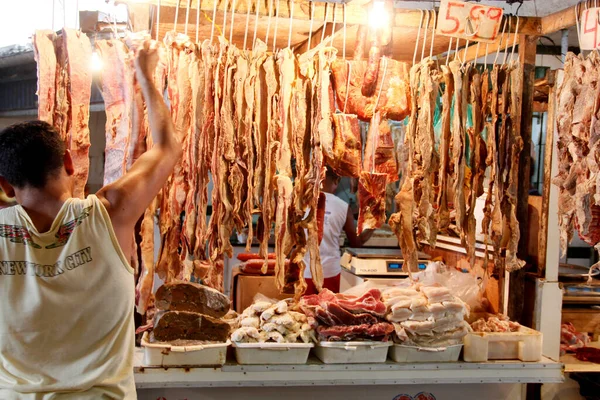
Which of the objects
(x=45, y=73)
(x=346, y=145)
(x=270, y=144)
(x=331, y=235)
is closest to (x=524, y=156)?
(x=346, y=145)

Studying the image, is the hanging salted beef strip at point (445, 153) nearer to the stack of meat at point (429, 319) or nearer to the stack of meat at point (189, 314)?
the stack of meat at point (429, 319)

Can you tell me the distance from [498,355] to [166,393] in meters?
2.05

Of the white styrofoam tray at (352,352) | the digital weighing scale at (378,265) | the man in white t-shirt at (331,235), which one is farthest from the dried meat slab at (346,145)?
the digital weighing scale at (378,265)

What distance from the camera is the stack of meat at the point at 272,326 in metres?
3.49

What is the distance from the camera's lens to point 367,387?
3.76 m

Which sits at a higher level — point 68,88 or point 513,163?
point 68,88

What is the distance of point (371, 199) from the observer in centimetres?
389

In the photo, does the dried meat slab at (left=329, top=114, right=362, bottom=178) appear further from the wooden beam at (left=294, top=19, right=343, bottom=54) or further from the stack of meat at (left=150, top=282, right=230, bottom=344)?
the stack of meat at (left=150, top=282, right=230, bottom=344)

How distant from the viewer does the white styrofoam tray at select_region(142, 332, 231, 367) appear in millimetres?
3391

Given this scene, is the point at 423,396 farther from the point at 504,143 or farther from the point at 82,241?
the point at 82,241

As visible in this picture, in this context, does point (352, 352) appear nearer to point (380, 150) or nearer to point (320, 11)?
point (380, 150)

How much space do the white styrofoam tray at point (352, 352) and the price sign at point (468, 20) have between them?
197 centimetres

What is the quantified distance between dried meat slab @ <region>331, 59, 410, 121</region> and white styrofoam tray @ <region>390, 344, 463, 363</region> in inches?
58.1

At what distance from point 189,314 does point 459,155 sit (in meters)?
1.93
